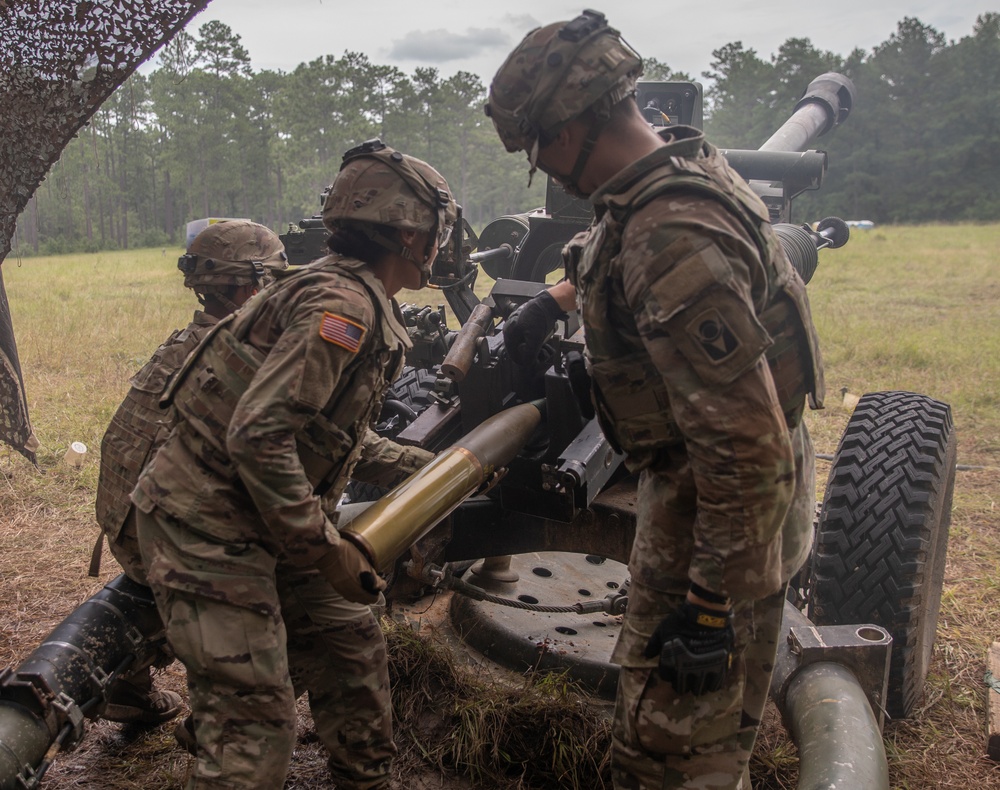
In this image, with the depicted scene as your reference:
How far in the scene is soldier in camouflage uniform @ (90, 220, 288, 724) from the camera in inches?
119

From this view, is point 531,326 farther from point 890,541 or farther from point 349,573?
point 890,541

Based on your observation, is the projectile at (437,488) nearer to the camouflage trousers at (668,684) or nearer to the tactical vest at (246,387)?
the tactical vest at (246,387)

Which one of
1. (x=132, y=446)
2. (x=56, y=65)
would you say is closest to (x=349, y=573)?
(x=132, y=446)

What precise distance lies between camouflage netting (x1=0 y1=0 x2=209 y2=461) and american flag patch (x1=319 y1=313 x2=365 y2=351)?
2003 mm

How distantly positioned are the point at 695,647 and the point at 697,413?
0.50 m

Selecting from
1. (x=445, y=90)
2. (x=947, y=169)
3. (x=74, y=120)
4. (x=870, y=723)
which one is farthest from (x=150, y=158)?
(x=870, y=723)

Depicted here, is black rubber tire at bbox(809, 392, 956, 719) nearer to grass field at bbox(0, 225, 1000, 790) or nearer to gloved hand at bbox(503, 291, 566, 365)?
grass field at bbox(0, 225, 1000, 790)

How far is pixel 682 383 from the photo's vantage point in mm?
1836

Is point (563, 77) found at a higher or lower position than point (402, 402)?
higher

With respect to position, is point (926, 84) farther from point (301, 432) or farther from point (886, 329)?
point (301, 432)

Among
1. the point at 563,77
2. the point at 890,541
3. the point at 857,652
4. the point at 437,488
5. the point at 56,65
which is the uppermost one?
the point at 56,65

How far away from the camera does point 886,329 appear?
1165cm

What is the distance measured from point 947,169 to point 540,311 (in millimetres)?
42387

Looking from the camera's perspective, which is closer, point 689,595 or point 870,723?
point 689,595
